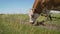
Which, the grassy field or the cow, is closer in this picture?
the grassy field

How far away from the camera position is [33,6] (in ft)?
45.2

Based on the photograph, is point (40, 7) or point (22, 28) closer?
point (22, 28)

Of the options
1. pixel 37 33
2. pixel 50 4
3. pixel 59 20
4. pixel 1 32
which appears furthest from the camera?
pixel 59 20

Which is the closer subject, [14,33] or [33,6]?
[14,33]

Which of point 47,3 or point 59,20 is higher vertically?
point 47,3

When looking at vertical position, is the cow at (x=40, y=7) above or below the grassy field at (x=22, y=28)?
above

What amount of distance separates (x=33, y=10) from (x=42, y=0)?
87 centimetres

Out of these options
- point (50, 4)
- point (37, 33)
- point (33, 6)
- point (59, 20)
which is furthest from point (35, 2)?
point (37, 33)

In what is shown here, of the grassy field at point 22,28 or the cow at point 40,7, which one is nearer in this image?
the grassy field at point 22,28

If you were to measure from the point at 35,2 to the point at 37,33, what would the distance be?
644cm

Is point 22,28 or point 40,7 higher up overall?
point 40,7

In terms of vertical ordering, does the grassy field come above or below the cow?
below

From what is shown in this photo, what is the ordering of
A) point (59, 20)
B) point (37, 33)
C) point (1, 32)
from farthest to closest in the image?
point (59, 20) < point (37, 33) < point (1, 32)

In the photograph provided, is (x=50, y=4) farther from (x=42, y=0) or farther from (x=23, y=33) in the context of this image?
(x=23, y=33)
